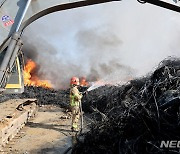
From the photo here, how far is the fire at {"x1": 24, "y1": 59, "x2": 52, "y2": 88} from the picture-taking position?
18881 millimetres

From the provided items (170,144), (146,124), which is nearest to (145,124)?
(146,124)

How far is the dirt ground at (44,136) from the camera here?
7.07 metres

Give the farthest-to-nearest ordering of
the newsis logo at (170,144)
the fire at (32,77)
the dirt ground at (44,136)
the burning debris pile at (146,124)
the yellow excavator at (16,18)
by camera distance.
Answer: the fire at (32,77), the dirt ground at (44,136), the yellow excavator at (16,18), the burning debris pile at (146,124), the newsis logo at (170,144)

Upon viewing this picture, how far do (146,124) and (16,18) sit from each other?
226 cm

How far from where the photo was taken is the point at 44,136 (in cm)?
832

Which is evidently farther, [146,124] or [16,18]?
[16,18]

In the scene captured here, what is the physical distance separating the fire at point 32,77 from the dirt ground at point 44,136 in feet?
25.1

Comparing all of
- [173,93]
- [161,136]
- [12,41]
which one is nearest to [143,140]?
[161,136]

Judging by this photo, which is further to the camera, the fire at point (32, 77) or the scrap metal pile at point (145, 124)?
the fire at point (32, 77)

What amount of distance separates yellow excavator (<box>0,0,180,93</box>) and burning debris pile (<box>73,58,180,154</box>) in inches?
50.8

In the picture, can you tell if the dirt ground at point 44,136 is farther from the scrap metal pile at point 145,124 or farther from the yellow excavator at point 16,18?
the yellow excavator at point 16,18

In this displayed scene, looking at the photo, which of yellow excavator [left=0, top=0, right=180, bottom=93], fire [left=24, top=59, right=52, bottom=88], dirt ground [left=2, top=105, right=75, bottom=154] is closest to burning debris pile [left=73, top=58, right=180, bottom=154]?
yellow excavator [left=0, top=0, right=180, bottom=93]

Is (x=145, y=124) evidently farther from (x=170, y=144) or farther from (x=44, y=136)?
(x=44, y=136)

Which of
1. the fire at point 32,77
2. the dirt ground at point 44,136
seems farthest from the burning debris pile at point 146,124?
the fire at point 32,77
